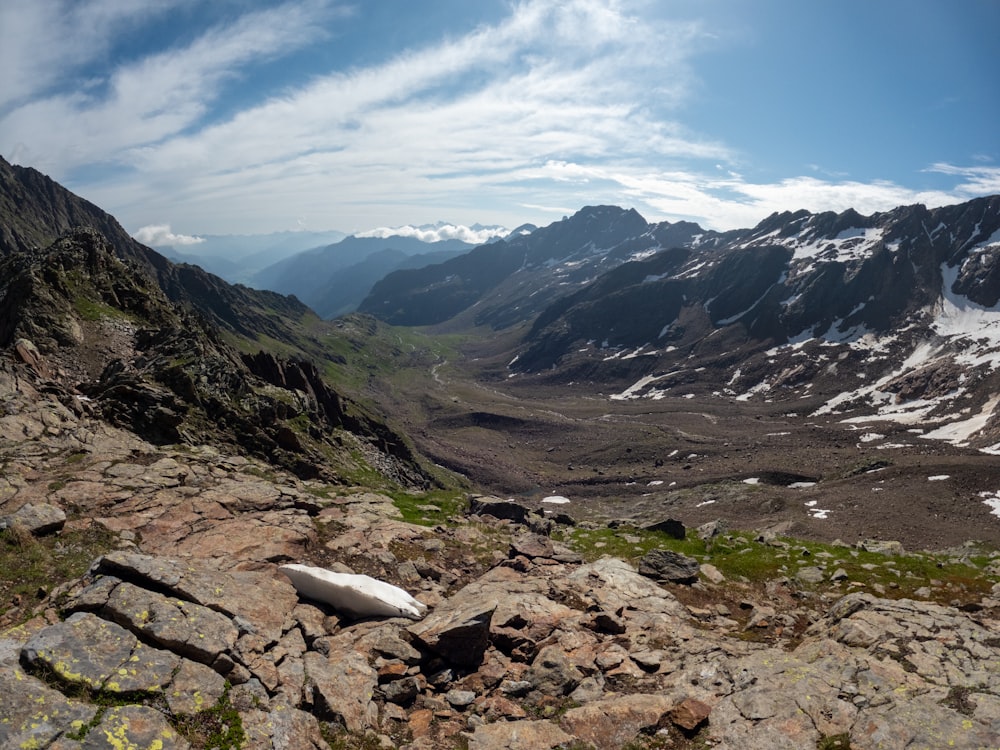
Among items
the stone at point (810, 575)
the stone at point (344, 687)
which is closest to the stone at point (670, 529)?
the stone at point (810, 575)

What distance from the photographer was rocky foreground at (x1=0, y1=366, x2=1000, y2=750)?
10.9 meters

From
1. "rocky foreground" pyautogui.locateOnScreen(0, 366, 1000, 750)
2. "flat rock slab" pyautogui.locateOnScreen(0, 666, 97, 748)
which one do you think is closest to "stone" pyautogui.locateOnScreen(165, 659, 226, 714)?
"rocky foreground" pyautogui.locateOnScreen(0, 366, 1000, 750)

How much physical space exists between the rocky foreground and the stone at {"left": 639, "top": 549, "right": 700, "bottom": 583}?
712 millimetres

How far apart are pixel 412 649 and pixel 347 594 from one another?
3228 mm

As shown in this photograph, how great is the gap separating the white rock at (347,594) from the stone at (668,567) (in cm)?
1270

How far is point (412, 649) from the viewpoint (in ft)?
54.8

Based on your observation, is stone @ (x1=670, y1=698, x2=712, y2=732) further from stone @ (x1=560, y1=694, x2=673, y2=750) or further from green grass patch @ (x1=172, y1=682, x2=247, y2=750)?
green grass patch @ (x1=172, y1=682, x2=247, y2=750)

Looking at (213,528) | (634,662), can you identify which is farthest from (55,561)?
(634,662)

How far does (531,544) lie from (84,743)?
21336 millimetres

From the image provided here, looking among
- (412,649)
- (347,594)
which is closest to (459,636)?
(412,649)

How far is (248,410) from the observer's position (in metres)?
42.8

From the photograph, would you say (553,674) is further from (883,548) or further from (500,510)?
(883,548)

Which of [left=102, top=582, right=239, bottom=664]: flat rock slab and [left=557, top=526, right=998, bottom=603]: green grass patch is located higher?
[left=102, top=582, right=239, bottom=664]: flat rock slab

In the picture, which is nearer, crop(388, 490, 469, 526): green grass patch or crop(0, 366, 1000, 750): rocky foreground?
crop(0, 366, 1000, 750): rocky foreground
